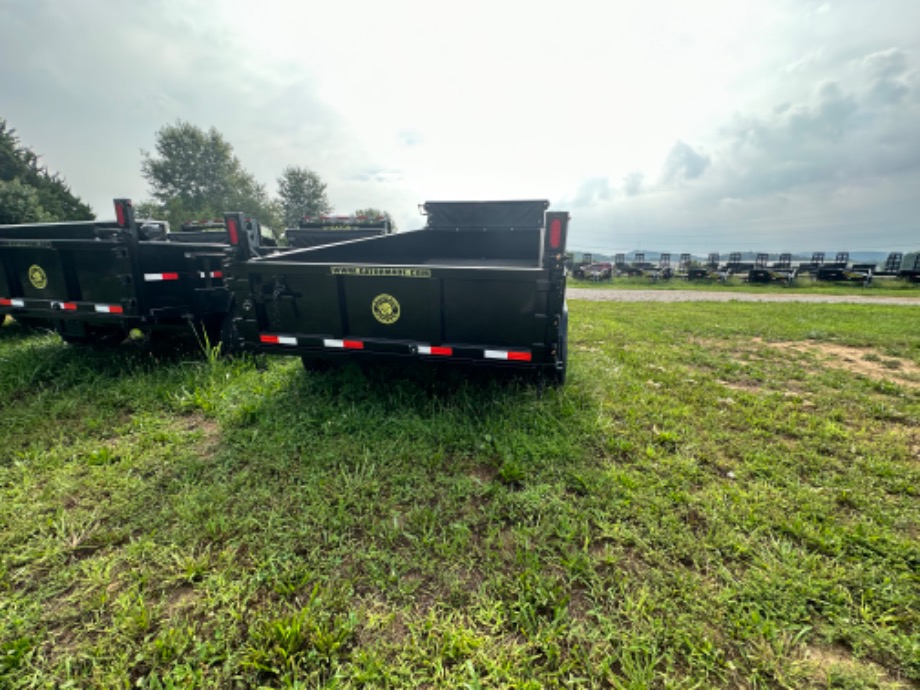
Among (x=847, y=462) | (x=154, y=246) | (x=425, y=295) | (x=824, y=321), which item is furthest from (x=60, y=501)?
(x=824, y=321)

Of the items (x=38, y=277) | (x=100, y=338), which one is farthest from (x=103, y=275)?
(x=100, y=338)

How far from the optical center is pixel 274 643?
5.26 ft

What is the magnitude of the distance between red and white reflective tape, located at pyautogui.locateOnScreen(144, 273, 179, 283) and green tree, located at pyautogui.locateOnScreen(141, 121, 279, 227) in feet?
161

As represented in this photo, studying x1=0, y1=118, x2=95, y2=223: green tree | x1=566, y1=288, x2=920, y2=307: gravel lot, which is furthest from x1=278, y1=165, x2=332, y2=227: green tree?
x1=566, y1=288, x2=920, y2=307: gravel lot

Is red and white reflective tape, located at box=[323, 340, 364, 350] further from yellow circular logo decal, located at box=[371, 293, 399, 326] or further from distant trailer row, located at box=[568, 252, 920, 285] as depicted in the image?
distant trailer row, located at box=[568, 252, 920, 285]

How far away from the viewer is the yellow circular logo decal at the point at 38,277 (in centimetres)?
458

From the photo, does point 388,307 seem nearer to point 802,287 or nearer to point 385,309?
point 385,309

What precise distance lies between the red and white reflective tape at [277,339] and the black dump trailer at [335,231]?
4.52 metres

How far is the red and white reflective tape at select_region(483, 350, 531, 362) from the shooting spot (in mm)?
3166

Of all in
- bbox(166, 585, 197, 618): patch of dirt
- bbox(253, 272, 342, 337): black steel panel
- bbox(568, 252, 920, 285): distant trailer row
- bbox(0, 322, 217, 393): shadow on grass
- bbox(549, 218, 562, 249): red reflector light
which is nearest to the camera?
bbox(166, 585, 197, 618): patch of dirt

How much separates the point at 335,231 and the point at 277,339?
549 cm

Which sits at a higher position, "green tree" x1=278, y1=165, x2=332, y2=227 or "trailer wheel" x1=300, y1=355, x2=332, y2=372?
"green tree" x1=278, y1=165, x2=332, y2=227

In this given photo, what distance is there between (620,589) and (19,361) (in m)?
6.69

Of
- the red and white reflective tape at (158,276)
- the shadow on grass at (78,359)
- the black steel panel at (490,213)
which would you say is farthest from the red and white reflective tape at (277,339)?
the black steel panel at (490,213)
